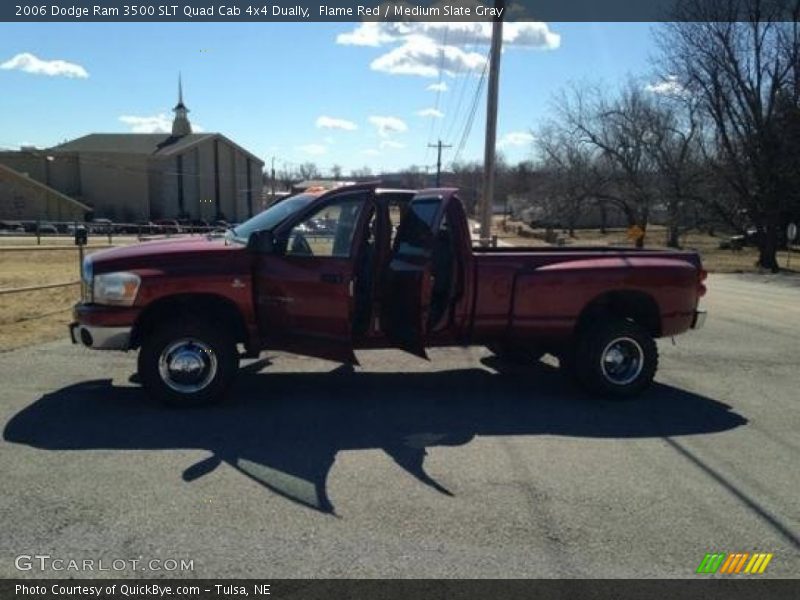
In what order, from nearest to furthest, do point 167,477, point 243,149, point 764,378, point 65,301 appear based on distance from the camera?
point 167,477 → point 764,378 → point 65,301 → point 243,149

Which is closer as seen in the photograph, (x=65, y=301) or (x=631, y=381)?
(x=631, y=381)

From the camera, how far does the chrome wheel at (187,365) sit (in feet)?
21.4

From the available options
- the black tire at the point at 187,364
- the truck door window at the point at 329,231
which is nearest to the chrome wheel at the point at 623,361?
the truck door window at the point at 329,231

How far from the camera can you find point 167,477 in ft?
16.1

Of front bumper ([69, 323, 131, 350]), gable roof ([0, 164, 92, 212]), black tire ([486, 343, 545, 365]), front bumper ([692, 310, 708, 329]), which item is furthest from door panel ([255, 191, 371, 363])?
gable roof ([0, 164, 92, 212])

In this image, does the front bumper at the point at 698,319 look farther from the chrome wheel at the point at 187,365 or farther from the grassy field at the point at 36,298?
the grassy field at the point at 36,298

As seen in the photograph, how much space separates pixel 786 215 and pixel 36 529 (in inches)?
2081

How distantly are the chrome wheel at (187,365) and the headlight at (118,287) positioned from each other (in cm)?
53

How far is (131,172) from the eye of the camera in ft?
279

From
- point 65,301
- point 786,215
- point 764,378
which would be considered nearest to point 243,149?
point 786,215

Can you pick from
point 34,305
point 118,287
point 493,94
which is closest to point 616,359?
point 118,287

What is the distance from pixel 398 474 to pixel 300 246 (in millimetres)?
2584

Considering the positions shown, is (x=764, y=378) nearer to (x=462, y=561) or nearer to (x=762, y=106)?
(x=462, y=561)

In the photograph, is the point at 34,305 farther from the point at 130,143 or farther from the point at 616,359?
the point at 130,143
